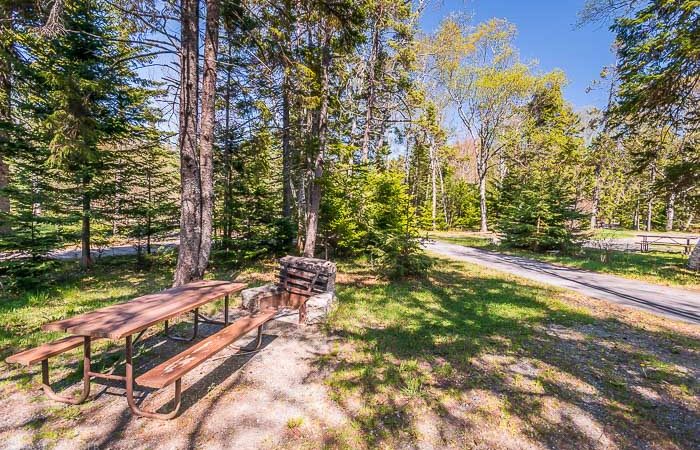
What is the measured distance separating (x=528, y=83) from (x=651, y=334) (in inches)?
725

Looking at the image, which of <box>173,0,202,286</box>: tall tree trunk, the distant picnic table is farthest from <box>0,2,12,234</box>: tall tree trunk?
the distant picnic table

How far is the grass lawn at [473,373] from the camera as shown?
252 cm

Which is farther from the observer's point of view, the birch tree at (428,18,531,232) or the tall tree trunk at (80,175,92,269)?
the birch tree at (428,18,531,232)

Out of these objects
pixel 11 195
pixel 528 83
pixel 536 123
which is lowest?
pixel 11 195

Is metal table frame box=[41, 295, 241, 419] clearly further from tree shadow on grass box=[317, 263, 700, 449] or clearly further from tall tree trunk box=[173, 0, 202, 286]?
tall tree trunk box=[173, 0, 202, 286]

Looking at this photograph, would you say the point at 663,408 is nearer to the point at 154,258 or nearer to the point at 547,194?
the point at 154,258

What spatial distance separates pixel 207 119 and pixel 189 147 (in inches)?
27.0

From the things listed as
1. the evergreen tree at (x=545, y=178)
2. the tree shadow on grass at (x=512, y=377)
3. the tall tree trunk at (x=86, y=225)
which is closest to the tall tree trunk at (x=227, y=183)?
the tall tree trunk at (x=86, y=225)

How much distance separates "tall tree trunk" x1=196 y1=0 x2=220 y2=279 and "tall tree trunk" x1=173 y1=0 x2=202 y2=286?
0.43ft

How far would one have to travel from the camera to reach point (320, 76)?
8172 mm

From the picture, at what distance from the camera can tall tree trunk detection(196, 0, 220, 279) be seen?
5.56 m

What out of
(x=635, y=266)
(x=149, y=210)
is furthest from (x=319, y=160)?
(x=635, y=266)

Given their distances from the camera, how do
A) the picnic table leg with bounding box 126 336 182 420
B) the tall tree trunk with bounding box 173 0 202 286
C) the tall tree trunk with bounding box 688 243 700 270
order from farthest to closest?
the tall tree trunk with bounding box 688 243 700 270, the tall tree trunk with bounding box 173 0 202 286, the picnic table leg with bounding box 126 336 182 420

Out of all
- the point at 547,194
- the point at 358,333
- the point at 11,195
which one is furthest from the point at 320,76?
the point at 547,194
